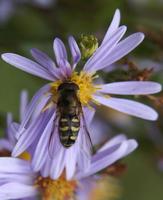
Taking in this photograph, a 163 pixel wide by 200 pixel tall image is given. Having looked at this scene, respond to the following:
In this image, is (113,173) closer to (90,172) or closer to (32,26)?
(90,172)

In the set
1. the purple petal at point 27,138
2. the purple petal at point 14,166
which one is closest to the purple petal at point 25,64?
the purple petal at point 27,138

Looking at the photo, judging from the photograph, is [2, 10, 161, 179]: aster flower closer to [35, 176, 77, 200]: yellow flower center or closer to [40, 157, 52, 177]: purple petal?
[40, 157, 52, 177]: purple petal

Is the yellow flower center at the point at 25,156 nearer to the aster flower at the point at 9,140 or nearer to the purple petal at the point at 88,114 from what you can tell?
the aster flower at the point at 9,140

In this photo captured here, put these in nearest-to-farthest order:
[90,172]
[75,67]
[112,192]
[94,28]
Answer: [75,67] → [90,172] → [94,28] → [112,192]

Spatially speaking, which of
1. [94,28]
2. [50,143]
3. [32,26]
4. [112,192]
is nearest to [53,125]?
[50,143]

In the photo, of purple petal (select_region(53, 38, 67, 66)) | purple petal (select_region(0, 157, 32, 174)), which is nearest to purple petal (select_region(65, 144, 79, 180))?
purple petal (select_region(0, 157, 32, 174))

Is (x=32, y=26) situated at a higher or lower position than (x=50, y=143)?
higher
